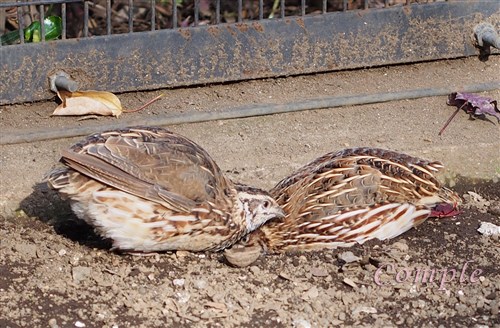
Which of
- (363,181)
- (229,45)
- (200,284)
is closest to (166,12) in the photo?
(229,45)

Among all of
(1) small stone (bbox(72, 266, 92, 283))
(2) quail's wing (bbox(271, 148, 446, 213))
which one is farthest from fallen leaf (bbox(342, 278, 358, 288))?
(1) small stone (bbox(72, 266, 92, 283))

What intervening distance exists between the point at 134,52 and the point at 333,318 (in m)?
2.82

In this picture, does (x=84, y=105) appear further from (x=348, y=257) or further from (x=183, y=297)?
(x=348, y=257)

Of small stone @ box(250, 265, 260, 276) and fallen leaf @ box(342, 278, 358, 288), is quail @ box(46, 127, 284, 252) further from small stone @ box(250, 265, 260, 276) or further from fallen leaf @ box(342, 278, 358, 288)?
fallen leaf @ box(342, 278, 358, 288)

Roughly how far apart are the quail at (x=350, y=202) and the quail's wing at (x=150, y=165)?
598mm

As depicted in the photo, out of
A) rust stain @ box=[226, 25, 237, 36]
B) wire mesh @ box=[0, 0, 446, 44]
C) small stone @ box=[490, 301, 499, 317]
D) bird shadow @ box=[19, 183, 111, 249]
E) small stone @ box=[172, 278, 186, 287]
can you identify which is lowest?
small stone @ box=[490, 301, 499, 317]

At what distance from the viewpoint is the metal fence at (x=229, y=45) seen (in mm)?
8344

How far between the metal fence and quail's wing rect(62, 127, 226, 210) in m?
1.19

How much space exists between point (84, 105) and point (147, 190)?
150cm

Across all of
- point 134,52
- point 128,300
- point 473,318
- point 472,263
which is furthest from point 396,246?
point 134,52

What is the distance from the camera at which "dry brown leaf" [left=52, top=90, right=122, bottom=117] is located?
8398 millimetres

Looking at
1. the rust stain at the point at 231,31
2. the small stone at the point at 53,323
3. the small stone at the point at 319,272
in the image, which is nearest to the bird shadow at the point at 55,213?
the small stone at the point at 53,323

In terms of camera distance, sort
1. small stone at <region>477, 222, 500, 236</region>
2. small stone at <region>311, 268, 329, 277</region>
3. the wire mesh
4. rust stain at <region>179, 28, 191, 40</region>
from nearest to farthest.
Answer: small stone at <region>311, 268, 329, 277</region>
small stone at <region>477, 222, 500, 236</region>
rust stain at <region>179, 28, 191, 40</region>
the wire mesh

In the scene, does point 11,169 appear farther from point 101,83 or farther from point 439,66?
point 439,66
